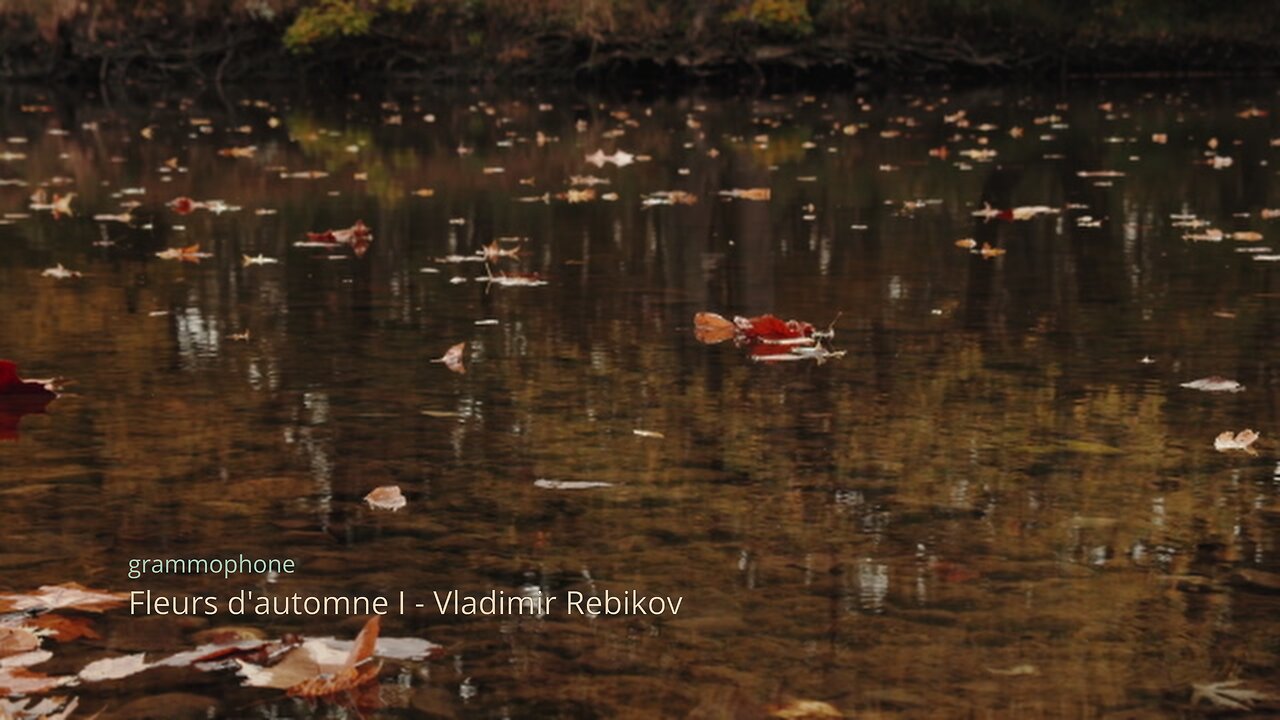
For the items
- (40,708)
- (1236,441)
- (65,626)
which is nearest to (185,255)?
(1236,441)

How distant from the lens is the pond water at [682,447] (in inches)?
159

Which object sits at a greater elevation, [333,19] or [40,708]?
[40,708]

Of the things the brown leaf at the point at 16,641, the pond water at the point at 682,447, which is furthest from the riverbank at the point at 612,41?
the brown leaf at the point at 16,641

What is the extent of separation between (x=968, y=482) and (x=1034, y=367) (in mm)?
1901

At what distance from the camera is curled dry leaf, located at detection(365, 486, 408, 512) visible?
5307 mm

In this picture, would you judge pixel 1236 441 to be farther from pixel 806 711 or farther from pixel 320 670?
pixel 320 670

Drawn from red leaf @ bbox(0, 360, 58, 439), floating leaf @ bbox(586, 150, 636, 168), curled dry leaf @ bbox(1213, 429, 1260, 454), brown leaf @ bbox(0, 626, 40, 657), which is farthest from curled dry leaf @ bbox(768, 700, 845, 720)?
floating leaf @ bbox(586, 150, 636, 168)

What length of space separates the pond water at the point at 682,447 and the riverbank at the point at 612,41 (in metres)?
21.9

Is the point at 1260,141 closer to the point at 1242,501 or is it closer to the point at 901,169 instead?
the point at 901,169

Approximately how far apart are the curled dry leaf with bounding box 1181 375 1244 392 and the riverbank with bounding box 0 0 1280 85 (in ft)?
93.2

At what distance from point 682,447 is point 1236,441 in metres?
1.69

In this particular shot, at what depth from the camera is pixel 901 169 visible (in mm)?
17469

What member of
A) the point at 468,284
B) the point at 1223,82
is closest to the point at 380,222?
the point at 468,284

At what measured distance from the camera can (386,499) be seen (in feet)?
17.5
